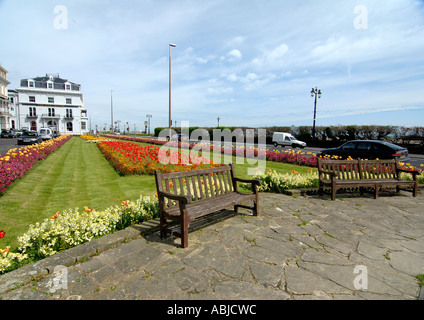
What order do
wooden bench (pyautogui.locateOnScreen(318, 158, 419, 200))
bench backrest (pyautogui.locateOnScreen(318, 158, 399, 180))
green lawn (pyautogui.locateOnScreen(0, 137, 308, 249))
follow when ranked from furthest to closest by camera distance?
bench backrest (pyautogui.locateOnScreen(318, 158, 399, 180))
wooden bench (pyautogui.locateOnScreen(318, 158, 419, 200))
green lawn (pyautogui.locateOnScreen(0, 137, 308, 249))

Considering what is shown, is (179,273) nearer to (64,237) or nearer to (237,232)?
(237,232)

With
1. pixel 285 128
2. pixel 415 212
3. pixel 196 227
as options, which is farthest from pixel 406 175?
pixel 285 128

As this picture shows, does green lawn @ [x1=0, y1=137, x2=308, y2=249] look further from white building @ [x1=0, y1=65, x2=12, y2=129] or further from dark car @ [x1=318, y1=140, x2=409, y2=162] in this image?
white building @ [x1=0, y1=65, x2=12, y2=129]

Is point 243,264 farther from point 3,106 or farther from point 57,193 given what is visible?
point 3,106

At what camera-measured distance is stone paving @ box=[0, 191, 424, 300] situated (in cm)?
237

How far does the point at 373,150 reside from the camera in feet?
37.6

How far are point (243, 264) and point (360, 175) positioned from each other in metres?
5.56

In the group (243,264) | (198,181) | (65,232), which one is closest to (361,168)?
(198,181)

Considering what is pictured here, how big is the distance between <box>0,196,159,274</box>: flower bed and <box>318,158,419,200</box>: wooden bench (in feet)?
14.9

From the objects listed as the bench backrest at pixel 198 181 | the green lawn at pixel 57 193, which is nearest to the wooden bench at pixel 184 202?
the bench backrest at pixel 198 181

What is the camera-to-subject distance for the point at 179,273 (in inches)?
106

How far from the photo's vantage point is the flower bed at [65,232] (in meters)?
2.90

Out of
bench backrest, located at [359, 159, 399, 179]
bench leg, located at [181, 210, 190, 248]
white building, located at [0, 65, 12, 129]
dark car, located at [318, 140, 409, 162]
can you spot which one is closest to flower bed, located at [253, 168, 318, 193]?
bench backrest, located at [359, 159, 399, 179]
